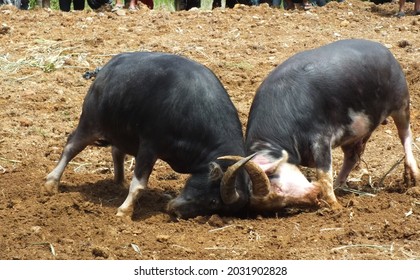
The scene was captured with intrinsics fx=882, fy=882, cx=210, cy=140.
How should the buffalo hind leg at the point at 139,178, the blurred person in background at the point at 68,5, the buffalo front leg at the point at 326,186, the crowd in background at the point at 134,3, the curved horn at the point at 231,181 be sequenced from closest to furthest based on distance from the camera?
the curved horn at the point at 231,181, the buffalo hind leg at the point at 139,178, the buffalo front leg at the point at 326,186, the crowd in background at the point at 134,3, the blurred person in background at the point at 68,5

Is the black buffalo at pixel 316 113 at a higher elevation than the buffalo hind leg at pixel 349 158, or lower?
higher

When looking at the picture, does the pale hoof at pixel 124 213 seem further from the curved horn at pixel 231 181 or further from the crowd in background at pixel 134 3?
the crowd in background at pixel 134 3

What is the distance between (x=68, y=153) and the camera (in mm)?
8516

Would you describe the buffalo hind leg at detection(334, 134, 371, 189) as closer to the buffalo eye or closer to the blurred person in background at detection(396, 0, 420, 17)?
the buffalo eye

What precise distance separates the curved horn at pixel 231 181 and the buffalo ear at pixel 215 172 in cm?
13

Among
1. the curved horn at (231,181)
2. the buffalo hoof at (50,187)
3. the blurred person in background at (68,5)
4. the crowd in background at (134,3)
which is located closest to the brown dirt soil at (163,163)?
the buffalo hoof at (50,187)

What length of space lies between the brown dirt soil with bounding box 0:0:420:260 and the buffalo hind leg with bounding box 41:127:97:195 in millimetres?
128

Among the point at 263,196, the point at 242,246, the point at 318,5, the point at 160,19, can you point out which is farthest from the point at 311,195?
the point at 318,5

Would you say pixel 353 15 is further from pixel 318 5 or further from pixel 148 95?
pixel 148 95

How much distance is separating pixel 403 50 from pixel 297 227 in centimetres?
666

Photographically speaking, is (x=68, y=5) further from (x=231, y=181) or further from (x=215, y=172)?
(x=231, y=181)

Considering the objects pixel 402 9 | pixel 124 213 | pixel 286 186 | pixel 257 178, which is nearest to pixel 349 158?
pixel 286 186

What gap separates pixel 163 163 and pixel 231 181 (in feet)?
8.40

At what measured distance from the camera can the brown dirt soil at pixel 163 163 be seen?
269 inches
